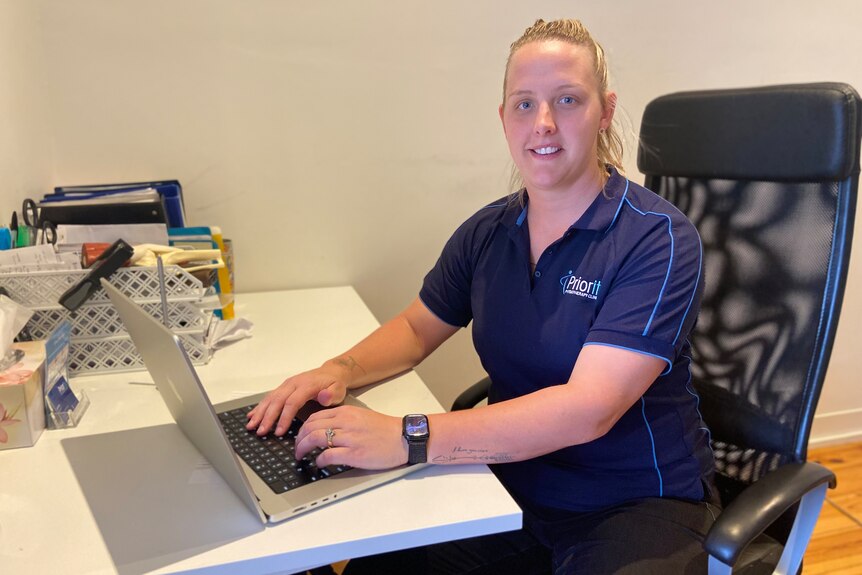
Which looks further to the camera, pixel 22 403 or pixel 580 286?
pixel 580 286

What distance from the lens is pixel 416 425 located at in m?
0.99

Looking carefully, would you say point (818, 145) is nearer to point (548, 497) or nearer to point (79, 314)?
point (548, 497)

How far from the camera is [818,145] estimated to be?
1.19 m

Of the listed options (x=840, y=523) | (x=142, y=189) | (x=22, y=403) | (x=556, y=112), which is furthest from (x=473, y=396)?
(x=840, y=523)

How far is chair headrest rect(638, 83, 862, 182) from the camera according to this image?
3.83 feet

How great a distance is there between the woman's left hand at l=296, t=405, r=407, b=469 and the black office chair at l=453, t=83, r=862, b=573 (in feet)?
1.49

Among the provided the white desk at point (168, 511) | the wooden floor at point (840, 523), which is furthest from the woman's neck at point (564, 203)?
the wooden floor at point (840, 523)

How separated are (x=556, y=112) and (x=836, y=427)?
206cm

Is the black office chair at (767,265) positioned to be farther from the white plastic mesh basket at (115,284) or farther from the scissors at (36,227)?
the scissors at (36,227)

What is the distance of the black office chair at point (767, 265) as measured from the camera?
116 cm

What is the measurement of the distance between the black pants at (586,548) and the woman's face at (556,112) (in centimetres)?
55

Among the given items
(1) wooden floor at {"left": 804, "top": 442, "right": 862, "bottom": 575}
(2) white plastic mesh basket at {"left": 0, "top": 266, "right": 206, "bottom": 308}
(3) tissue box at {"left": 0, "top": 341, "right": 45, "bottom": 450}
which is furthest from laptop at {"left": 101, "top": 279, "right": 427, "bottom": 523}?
(1) wooden floor at {"left": 804, "top": 442, "right": 862, "bottom": 575}

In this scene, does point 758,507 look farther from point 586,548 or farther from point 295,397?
point 295,397

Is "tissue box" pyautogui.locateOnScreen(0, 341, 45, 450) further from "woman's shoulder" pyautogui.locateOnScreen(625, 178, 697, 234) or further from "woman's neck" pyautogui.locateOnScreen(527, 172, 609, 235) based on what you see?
"woman's shoulder" pyautogui.locateOnScreen(625, 178, 697, 234)
